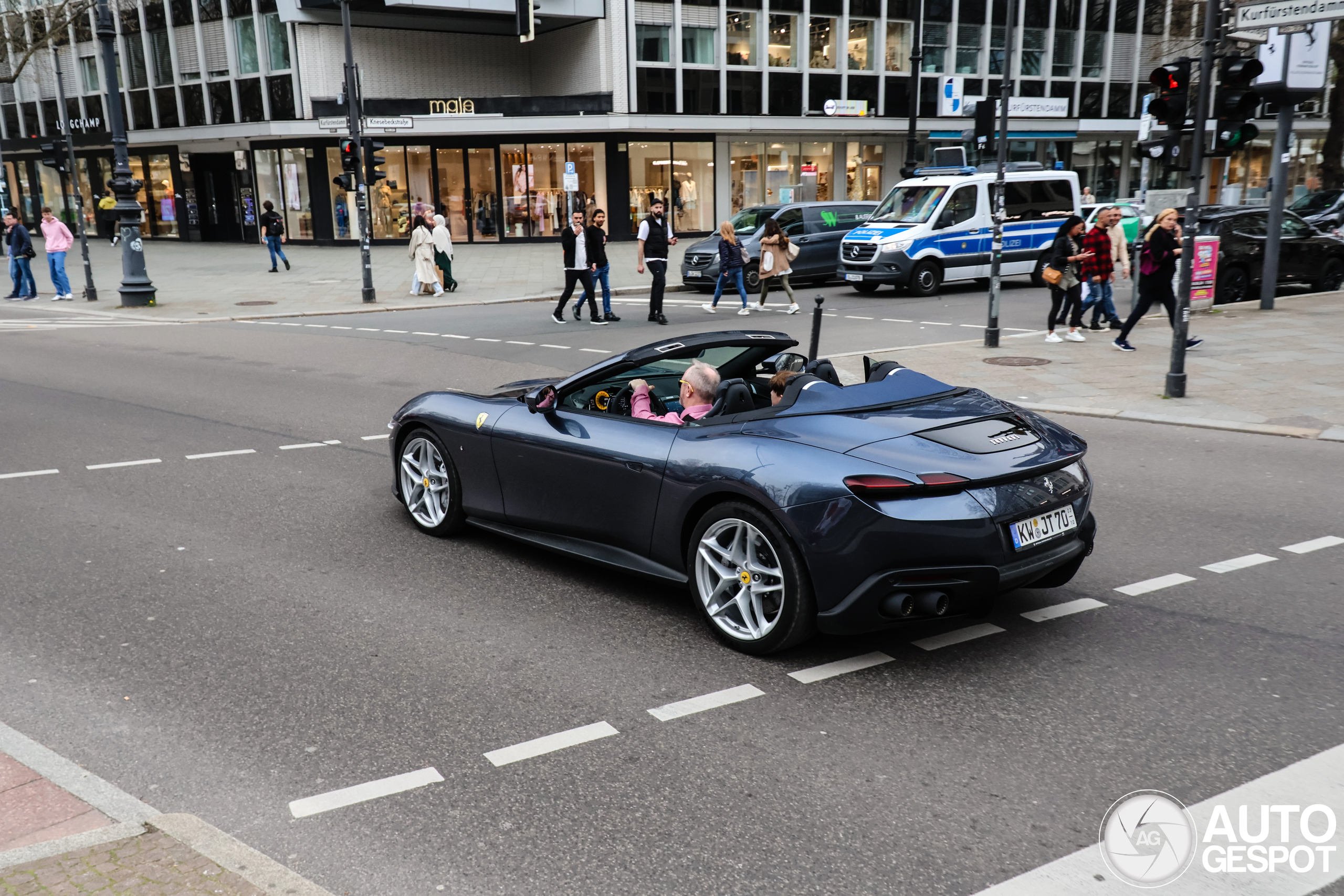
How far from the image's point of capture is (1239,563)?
6.08m

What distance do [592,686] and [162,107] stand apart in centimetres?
4468

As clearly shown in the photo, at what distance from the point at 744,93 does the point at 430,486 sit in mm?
34733

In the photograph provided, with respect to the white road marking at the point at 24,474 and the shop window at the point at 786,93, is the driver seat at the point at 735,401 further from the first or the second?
the shop window at the point at 786,93

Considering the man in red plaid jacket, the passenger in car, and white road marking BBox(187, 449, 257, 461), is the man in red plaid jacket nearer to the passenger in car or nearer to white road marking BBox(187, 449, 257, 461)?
the passenger in car

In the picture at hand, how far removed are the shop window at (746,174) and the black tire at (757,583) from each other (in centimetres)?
3608

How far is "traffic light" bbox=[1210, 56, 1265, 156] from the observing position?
9.92 metres

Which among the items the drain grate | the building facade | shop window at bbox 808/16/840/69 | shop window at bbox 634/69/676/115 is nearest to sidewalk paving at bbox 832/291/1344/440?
the drain grate

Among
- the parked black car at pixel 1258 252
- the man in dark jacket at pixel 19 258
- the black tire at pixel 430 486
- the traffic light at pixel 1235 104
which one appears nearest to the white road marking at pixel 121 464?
the black tire at pixel 430 486

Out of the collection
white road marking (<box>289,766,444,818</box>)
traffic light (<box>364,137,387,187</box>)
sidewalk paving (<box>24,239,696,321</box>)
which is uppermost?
traffic light (<box>364,137,387,187</box>)

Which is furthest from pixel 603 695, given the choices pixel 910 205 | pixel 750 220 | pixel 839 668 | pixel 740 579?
pixel 750 220

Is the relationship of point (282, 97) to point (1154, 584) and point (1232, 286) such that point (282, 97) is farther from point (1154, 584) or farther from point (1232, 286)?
point (1154, 584)

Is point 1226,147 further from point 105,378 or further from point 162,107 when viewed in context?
point 162,107

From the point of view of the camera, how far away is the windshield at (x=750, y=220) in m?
24.2

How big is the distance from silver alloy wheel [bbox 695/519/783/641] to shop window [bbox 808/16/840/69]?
3806cm
